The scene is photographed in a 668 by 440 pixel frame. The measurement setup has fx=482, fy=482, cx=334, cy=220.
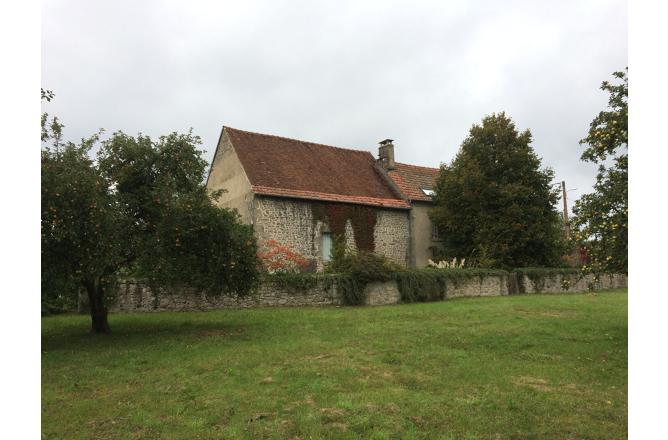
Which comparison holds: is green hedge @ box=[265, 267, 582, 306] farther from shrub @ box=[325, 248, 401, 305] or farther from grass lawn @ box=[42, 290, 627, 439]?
grass lawn @ box=[42, 290, 627, 439]

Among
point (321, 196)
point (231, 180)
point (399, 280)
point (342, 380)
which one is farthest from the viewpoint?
point (231, 180)

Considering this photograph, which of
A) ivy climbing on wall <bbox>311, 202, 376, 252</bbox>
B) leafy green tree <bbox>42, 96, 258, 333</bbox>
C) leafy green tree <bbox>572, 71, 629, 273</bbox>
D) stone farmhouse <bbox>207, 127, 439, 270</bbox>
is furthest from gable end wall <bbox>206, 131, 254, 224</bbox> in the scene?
leafy green tree <bbox>572, 71, 629, 273</bbox>

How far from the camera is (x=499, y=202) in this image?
2609 cm

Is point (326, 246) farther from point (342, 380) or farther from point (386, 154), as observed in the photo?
point (342, 380)

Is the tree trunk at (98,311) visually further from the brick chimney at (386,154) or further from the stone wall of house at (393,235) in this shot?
the brick chimney at (386,154)

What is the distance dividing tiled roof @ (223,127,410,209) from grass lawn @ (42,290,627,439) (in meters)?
11.3

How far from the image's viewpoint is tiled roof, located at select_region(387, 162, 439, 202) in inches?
1104

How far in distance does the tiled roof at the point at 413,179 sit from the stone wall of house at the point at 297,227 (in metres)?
2.71

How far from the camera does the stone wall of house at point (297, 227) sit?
22797mm

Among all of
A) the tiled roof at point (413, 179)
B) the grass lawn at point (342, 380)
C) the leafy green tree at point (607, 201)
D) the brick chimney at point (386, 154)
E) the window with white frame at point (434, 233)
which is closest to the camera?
the grass lawn at point (342, 380)

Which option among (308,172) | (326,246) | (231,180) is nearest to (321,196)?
(308,172)

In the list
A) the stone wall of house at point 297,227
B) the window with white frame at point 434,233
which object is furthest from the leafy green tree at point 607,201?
the window with white frame at point 434,233

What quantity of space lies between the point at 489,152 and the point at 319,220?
10.5 m

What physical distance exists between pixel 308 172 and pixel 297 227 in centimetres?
374
